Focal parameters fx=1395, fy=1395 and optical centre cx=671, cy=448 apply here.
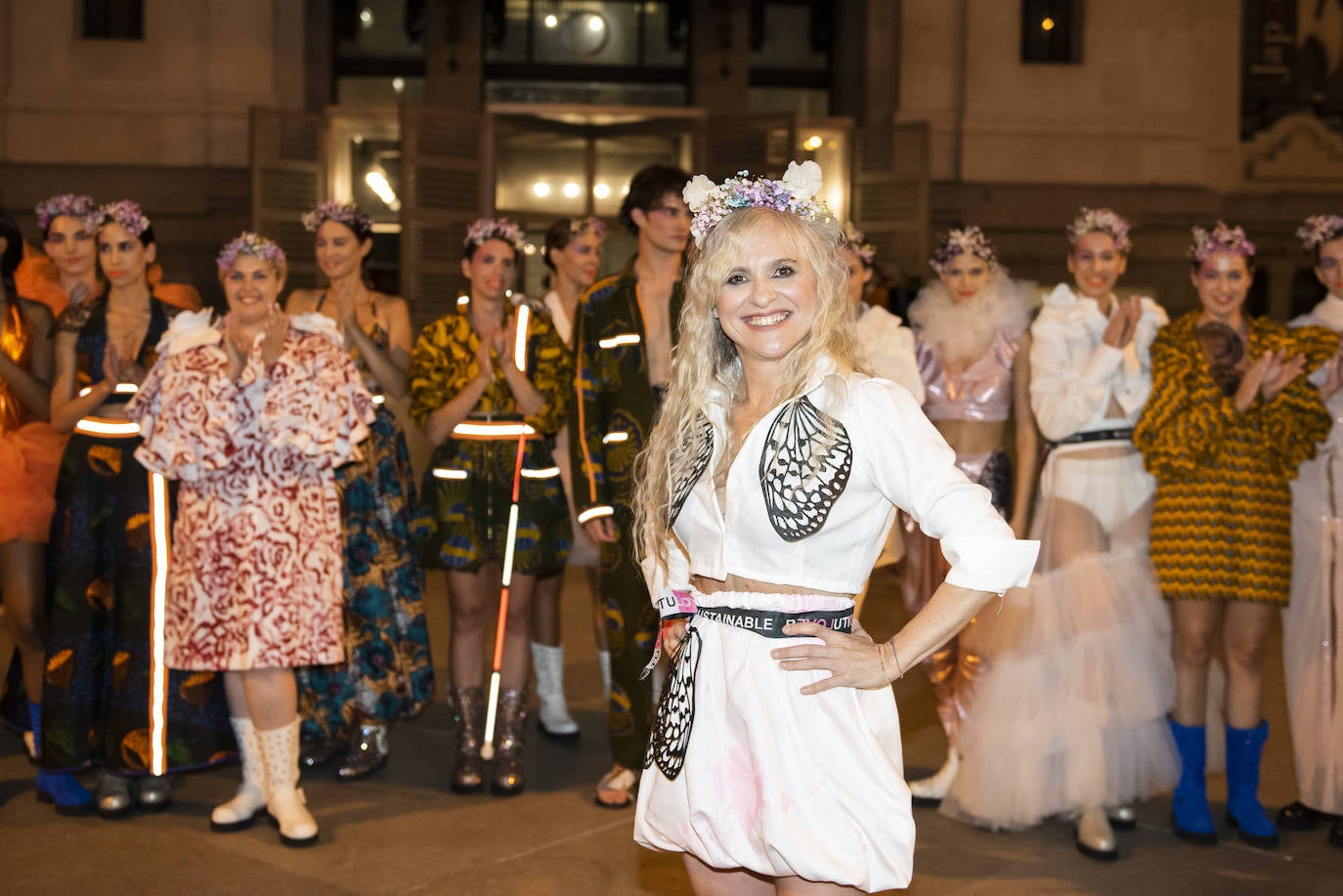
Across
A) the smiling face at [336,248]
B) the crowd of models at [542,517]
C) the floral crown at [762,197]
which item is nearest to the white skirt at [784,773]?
the floral crown at [762,197]

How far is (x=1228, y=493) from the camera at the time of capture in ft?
13.3

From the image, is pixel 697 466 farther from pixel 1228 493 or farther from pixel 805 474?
pixel 1228 493

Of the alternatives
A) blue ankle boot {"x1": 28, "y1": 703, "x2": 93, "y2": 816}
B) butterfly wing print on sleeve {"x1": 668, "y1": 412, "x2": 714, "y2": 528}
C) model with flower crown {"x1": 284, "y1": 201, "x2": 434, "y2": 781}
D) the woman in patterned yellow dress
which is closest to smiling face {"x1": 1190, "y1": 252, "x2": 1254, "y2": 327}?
the woman in patterned yellow dress

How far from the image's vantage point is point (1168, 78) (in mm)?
12289

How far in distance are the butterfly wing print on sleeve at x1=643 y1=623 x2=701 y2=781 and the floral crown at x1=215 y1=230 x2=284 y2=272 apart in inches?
91.8

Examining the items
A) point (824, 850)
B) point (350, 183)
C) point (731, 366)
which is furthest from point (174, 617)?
point (350, 183)

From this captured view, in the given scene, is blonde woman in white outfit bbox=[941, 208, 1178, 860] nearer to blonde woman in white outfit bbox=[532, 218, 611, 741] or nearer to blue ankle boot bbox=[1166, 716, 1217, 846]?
blue ankle boot bbox=[1166, 716, 1217, 846]

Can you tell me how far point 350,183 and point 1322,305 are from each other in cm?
961

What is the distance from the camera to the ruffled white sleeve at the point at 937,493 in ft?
6.44

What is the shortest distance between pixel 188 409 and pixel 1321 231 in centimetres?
342

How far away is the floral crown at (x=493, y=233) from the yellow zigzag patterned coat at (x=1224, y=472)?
6.99ft

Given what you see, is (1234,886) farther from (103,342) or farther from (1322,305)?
(103,342)

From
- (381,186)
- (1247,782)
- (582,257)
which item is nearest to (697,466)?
(1247,782)

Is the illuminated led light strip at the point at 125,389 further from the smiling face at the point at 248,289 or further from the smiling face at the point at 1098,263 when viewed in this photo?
the smiling face at the point at 1098,263
